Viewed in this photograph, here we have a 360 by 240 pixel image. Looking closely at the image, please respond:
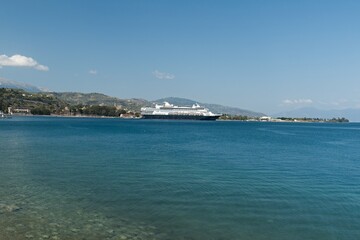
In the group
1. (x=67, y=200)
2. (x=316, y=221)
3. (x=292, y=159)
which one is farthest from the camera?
(x=292, y=159)

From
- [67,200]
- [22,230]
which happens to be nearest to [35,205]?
[67,200]

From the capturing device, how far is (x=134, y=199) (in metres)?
22.2

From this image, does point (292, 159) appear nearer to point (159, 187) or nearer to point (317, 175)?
point (317, 175)

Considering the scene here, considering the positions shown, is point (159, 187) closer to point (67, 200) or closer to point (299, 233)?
point (67, 200)

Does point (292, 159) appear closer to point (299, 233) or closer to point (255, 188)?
point (255, 188)

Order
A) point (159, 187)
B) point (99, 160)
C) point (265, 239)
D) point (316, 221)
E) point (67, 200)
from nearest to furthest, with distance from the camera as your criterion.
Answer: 1. point (265, 239)
2. point (316, 221)
3. point (67, 200)
4. point (159, 187)
5. point (99, 160)

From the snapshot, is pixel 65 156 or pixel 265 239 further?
pixel 65 156

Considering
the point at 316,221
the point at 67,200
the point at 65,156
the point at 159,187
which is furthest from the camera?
the point at 65,156

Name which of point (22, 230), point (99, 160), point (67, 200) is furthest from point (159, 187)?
point (99, 160)

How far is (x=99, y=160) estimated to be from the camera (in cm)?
3934

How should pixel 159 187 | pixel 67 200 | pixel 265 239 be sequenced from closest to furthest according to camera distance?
pixel 265 239 < pixel 67 200 < pixel 159 187

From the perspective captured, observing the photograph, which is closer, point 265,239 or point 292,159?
point 265,239

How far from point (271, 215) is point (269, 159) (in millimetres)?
25243

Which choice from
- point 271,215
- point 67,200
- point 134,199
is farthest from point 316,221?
point 67,200
